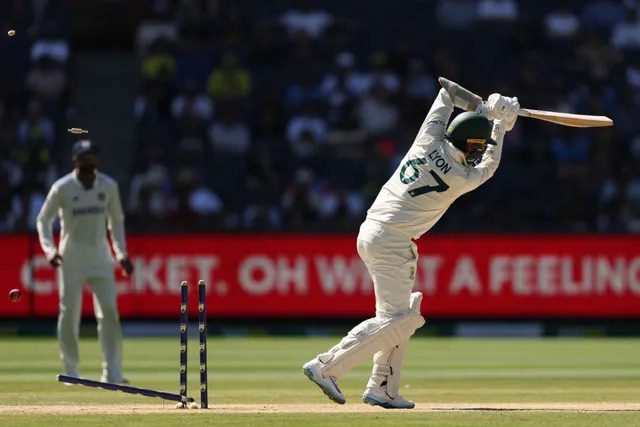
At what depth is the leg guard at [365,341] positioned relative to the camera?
9.78 metres

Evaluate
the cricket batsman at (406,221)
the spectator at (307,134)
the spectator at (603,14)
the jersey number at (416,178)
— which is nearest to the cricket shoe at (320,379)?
the cricket batsman at (406,221)

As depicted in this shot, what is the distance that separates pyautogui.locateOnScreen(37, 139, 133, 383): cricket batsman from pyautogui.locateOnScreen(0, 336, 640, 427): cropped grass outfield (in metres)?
0.39

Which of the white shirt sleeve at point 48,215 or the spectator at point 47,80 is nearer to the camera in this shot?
the white shirt sleeve at point 48,215

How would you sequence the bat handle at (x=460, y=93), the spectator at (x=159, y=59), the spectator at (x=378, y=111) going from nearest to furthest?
the bat handle at (x=460, y=93) < the spectator at (x=378, y=111) < the spectator at (x=159, y=59)

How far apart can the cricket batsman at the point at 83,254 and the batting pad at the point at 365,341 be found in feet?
10.1

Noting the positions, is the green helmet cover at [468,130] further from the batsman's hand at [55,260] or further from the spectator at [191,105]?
the spectator at [191,105]

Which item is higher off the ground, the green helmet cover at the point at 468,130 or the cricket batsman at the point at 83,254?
the green helmet cover at the point at 468,130

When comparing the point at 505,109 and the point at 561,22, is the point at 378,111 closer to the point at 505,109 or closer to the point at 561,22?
the point at 561,22

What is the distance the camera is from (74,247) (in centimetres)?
1254

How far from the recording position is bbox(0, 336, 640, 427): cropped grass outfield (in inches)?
364

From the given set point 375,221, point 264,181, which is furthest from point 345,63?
point 375,221

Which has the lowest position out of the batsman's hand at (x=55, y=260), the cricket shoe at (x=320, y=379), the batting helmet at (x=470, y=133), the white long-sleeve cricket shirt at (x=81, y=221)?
the cricket shoe at (x=320, y=379)

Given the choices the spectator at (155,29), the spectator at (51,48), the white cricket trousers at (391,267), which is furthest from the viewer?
the spectator at (155,29)

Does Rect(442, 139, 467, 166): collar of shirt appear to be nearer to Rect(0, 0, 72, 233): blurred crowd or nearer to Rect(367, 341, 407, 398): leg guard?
Rect(367, 341, 407, 398): leg guard
